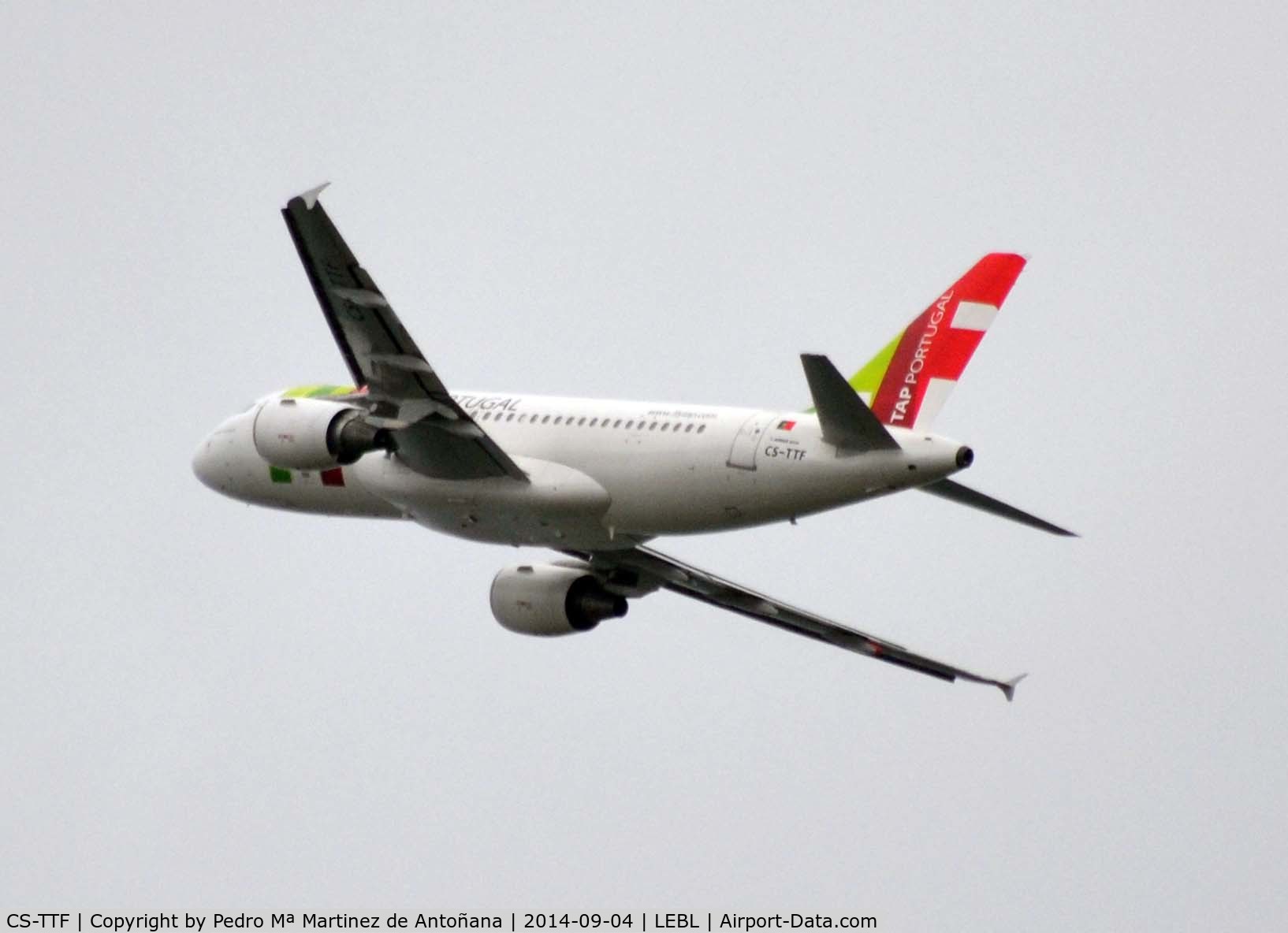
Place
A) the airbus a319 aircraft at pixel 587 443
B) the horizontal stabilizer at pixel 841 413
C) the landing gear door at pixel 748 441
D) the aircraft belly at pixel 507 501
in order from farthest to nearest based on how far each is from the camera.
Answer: the aircraft belly at pixel 507 501 < the landing gear door at pixel 748 441 < the airbus a319 aircraft at pixel 587 443 < the horizontal stabilizer at pixel 841 413

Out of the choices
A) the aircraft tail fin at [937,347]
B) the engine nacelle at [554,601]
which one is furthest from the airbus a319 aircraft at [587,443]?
the engine nacelle at [554,601]

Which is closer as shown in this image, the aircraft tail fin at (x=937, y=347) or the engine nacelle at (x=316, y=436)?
the aircraft tail fin at (x=937, y=347)

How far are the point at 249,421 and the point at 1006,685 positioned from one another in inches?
650

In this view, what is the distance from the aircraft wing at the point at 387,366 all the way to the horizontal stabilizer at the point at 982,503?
7891 millimetres

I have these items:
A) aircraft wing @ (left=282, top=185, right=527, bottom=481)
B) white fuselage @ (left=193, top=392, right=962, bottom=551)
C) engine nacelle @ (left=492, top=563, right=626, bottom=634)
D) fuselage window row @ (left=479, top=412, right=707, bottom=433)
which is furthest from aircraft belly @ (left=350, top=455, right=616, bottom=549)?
engine nacelle @ (left=492, top=563, right=626, bottom=634)

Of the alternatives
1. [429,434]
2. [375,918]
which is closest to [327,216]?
[429,434]

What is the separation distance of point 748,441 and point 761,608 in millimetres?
9178

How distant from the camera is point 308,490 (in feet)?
168

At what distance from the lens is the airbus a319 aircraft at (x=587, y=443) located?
142 feet

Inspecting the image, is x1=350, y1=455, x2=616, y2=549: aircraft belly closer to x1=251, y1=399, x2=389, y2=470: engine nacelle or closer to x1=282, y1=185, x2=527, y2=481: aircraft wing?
x1=282, y1=185, x2=527, y2=481: aircraft wing

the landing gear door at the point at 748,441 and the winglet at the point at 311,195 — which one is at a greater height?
the winglet at the point at 311,195

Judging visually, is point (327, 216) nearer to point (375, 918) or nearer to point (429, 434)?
point (429, 434)

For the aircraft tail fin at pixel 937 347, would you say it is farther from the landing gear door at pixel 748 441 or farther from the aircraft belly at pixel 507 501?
the aircraft belly at pixel 507 501

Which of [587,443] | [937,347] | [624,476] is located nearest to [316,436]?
[587,443]
